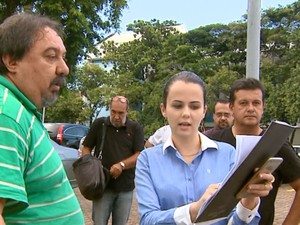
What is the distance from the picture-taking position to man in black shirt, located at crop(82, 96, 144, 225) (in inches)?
183

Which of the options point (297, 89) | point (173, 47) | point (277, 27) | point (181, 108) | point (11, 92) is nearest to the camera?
point (11, 92)

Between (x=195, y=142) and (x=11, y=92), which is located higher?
(x=11, y=92)

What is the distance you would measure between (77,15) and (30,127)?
804 cm

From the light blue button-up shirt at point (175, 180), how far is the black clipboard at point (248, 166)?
0.13 metres

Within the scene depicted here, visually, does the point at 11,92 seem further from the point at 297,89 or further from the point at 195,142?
the point at 297,89

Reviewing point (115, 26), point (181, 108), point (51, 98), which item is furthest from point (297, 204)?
point (115, 26)

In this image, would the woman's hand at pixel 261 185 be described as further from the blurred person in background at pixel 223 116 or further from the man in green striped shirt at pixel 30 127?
the blurred person in background at pixel 223 116

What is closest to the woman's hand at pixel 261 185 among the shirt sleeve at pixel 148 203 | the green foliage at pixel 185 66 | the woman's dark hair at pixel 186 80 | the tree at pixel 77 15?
the shirt sleeve at pixel 148 203

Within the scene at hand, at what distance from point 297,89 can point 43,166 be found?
70.9ft

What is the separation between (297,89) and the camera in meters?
21.8

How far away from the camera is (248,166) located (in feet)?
5.33

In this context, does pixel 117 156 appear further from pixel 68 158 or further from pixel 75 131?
pixel 75 131

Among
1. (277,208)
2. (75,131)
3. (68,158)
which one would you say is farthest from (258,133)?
(75,131)

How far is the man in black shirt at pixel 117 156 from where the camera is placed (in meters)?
4.66
